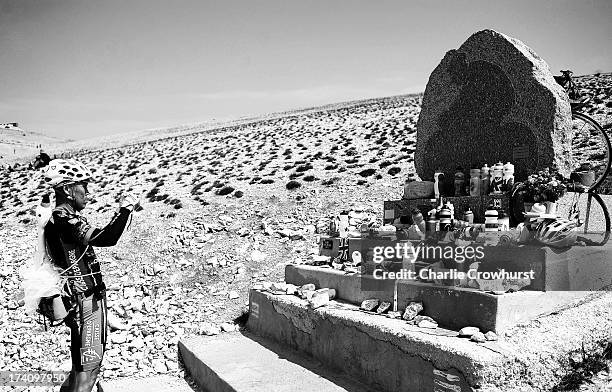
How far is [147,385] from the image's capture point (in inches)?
263

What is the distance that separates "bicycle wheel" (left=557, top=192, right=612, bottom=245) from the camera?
19.9 ft

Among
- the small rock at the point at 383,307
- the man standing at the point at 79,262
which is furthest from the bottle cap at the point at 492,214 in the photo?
the man standing at the point at 79,262

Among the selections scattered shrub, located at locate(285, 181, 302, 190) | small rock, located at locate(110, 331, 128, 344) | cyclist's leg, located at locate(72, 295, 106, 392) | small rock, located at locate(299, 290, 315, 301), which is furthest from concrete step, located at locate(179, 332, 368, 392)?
scattered shrub, located at locate(285, 181, 302, 190)

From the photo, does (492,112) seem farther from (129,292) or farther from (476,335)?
(129,292)

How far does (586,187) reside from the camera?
6.57m

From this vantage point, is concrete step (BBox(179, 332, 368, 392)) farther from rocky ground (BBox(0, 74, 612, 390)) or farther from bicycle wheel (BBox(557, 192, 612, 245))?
bicycle wheel (BBox(557, 192, 612, 245))

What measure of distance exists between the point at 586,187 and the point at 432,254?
87.7 inches

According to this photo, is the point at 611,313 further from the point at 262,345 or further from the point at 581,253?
the point at 262,345

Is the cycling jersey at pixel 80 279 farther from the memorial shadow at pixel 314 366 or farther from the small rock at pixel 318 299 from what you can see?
the small rock at pixel 318 299

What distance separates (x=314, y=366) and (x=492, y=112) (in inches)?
171

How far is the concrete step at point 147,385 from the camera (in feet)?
21.3

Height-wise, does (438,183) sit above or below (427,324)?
above

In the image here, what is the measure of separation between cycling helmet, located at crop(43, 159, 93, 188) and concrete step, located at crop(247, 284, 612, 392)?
3.03m

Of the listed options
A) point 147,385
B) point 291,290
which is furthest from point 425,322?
point 147,385
